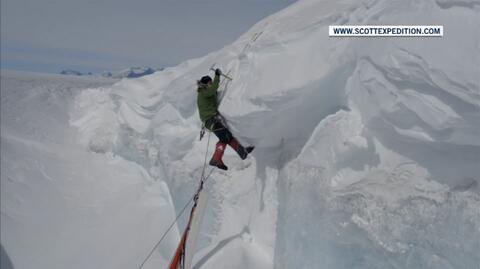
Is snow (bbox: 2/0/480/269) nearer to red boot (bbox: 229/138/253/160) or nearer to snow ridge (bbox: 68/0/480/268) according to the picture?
snow ridge (bbox: 68/0/480/268)

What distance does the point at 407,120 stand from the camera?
3.51 metres

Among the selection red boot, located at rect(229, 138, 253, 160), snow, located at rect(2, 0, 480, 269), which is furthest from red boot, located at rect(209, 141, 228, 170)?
snow, located at rect(2, 0, 480, 269)

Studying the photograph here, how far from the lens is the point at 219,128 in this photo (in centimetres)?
513

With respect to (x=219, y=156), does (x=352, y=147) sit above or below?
above


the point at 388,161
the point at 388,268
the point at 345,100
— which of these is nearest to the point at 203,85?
the point at 345,100

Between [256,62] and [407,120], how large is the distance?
2.22m

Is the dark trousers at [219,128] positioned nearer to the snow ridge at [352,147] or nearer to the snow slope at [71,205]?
the snow ridge at [352,147]

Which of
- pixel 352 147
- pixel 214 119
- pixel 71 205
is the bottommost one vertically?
pixel 71 205

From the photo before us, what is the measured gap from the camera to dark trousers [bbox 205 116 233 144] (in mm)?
5129

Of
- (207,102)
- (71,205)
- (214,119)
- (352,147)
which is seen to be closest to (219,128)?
(214,119)

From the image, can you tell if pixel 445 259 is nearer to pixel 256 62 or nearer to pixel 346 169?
pixel 346 169

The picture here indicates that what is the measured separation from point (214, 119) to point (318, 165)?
1741 mm

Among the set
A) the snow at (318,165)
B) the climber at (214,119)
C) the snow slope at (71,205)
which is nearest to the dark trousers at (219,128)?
the climber at (214,119)

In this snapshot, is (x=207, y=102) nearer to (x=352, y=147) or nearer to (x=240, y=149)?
(x=240, y=149)
